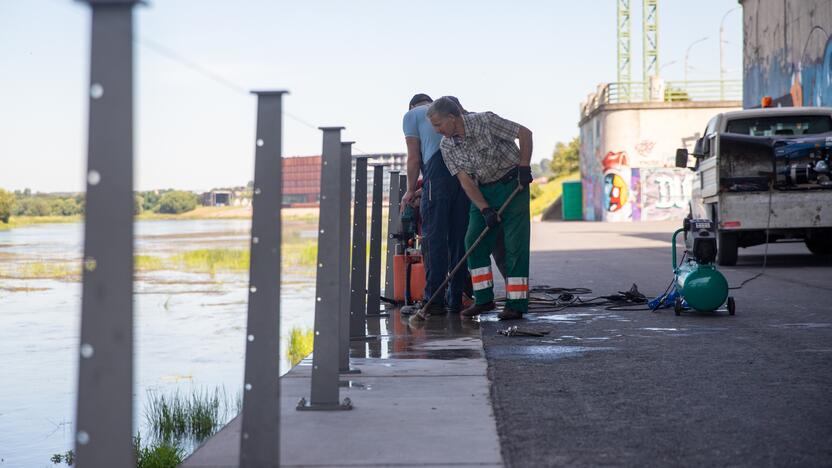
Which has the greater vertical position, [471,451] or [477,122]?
[477,122]

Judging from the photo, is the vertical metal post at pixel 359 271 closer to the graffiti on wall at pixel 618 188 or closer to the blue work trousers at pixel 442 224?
the blue work trousers at pixel 442 224

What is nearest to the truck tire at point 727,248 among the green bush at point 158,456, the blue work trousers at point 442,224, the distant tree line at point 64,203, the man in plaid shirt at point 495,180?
the blue work trousers at point 442,224

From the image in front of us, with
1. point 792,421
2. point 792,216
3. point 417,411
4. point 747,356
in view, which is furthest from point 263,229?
point 792,216

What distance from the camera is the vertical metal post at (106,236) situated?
2.38 metres

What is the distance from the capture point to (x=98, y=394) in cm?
241

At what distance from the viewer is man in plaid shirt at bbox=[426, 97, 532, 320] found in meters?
8.35

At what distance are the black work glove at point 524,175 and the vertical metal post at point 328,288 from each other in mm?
3602

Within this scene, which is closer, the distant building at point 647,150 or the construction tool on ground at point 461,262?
the construction tool on ground at point 461,262

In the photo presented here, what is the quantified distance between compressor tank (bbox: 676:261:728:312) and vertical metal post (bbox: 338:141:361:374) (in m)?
3.64

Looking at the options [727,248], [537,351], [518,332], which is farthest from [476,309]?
[727,248]

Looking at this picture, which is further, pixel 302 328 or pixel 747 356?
pixel 302 328

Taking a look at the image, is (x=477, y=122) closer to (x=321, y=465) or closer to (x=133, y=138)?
(x=321, y=465)

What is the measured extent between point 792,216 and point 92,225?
533 inches

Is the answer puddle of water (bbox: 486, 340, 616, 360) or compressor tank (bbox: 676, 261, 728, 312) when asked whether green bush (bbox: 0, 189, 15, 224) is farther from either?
compressor tank (bbox: 676, 261, 728, 312)
